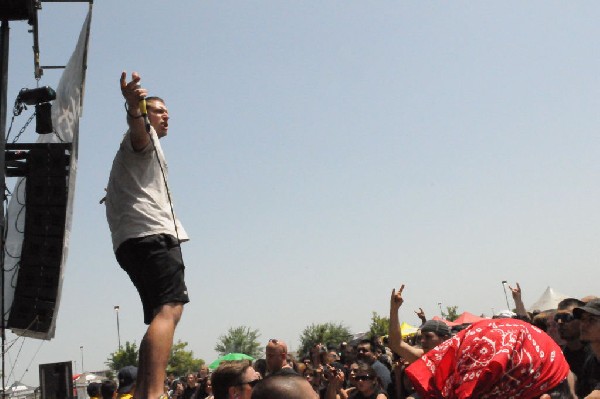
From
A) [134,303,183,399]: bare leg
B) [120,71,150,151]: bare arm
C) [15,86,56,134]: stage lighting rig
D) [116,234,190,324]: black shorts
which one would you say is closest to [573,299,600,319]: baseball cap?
[116,234,190,324]: black shorts

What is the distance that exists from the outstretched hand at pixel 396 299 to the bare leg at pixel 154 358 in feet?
8.80

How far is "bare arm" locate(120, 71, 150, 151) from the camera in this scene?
132 inches

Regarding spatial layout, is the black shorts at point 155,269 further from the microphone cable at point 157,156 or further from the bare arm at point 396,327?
the bare arm at point 396,327

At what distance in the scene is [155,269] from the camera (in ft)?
11.2

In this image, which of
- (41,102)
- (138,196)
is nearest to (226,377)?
(138,196)

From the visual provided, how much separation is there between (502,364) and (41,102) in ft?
36.5

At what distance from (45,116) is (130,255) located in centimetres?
888

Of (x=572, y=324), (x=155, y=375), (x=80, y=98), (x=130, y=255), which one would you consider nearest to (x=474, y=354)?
(x=155, y=375)

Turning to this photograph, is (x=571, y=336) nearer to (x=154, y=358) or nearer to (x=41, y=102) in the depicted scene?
(x=154, y=358)

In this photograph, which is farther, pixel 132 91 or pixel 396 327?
pixel 396 327

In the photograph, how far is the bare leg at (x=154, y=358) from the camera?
122 inches

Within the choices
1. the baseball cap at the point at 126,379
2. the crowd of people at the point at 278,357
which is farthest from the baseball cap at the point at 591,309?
the baseball cap at the point at 126,379

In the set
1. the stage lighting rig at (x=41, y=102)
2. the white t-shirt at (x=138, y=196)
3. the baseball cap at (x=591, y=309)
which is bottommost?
the baseball cap at (x=591, y=309)

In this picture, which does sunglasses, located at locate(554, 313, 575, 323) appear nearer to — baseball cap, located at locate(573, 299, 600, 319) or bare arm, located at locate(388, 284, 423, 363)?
bare arm, located at locate(388, 284, 423, 363)
